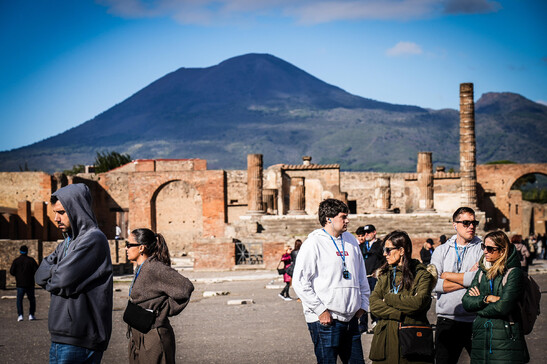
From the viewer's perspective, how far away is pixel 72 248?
441 centimetres

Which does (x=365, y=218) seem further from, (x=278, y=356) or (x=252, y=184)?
(x=278, y=356)

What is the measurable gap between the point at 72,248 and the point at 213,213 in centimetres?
3019

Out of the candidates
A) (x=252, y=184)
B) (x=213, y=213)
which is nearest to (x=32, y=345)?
(x=252, y=184)

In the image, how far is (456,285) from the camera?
19.2 ft

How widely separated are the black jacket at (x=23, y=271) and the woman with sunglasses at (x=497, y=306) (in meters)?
8.39

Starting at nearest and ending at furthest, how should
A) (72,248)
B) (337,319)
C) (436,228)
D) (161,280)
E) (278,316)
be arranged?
(72,248), (161,280), (337,319), (278,316), (436,228)

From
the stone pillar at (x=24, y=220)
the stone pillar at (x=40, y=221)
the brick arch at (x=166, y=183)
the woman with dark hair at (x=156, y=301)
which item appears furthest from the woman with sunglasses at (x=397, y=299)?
the brick arch at (x=166, y=183)

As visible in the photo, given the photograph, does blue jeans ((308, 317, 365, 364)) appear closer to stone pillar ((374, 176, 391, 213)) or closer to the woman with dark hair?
the woman with dark hair

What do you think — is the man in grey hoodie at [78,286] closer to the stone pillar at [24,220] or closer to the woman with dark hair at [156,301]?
the woman with dark hair at [156,301]

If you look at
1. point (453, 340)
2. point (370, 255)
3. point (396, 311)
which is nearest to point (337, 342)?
point (396, 311)

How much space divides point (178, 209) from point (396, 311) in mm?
31709

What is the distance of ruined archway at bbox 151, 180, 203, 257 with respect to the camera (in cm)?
3628

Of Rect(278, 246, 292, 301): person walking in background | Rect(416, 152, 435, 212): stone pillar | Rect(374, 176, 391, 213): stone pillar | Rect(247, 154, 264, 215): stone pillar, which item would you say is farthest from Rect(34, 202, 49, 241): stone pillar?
Rect(278, 246, 292, 301): person walking in background

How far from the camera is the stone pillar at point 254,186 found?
99.7ft
